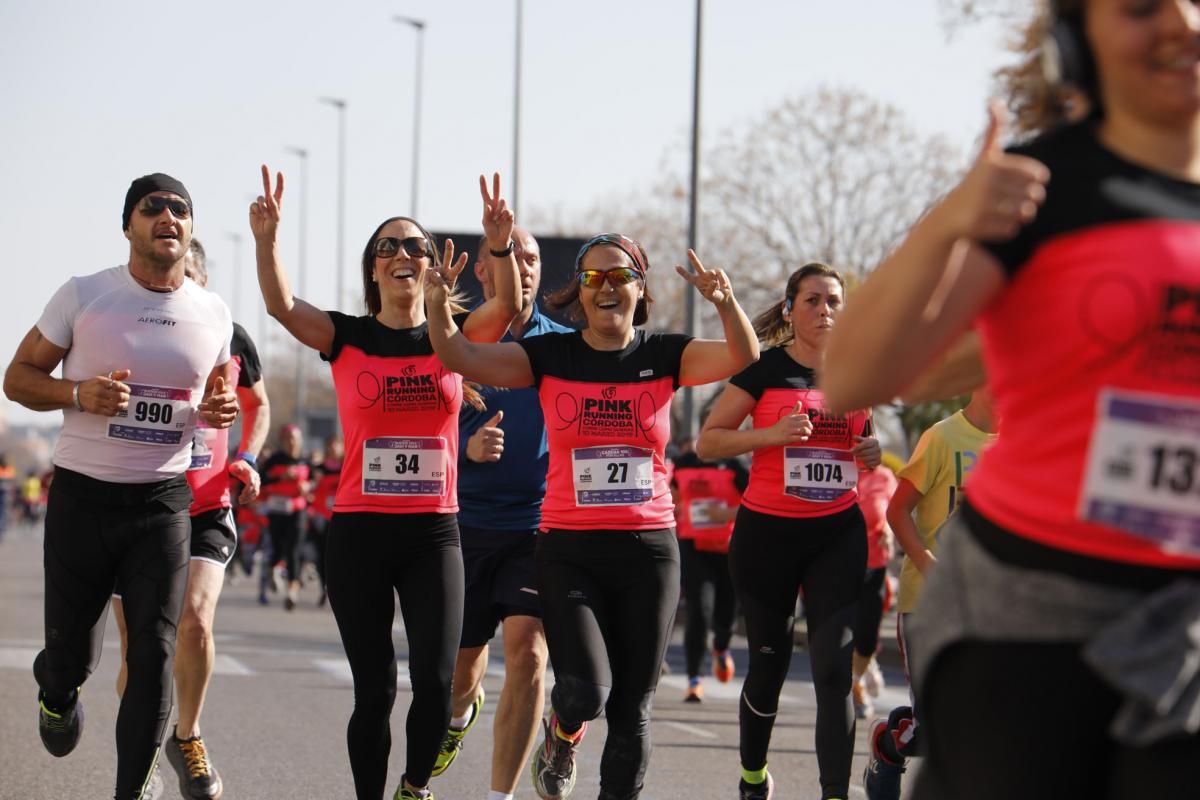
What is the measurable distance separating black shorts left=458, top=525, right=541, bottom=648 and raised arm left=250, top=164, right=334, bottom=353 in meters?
1.38

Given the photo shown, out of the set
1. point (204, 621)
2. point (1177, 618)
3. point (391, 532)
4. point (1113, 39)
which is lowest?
point (204, 621)

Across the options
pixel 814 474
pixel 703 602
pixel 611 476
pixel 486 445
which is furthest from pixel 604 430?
pixel 703 602

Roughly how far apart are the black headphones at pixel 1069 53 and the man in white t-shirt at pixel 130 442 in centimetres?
448

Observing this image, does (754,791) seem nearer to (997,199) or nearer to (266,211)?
(266,211)

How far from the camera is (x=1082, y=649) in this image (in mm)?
2713

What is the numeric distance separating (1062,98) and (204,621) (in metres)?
5.56

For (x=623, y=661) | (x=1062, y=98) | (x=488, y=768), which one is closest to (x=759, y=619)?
(x=623, y=661)

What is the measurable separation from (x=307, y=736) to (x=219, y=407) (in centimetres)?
375

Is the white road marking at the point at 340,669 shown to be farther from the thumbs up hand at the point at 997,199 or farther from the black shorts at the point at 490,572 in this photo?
the thumbs up hand at the point at 997,199

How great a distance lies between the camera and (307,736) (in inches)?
405

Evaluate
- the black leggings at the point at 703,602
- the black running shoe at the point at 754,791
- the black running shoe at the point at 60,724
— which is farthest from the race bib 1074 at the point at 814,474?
the black leggings at the point at 703,602

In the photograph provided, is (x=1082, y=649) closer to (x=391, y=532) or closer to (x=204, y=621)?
(x=391, y=532)

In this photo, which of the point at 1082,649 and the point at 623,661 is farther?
the point at 623,661

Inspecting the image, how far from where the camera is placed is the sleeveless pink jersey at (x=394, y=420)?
6.85 m
